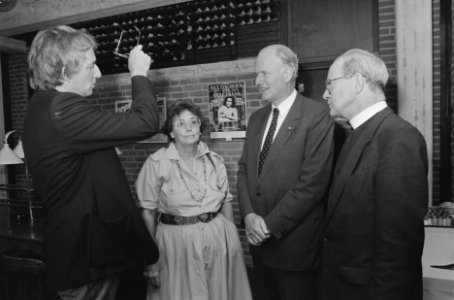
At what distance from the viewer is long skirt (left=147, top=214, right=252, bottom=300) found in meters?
2.10

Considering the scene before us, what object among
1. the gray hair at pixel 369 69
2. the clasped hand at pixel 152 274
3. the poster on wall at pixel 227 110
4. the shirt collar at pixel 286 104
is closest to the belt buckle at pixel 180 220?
the clasped hand at pixel 152 274

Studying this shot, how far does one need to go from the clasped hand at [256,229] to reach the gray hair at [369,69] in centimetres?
86

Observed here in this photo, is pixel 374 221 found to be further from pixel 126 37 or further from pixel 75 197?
pixel 126 37

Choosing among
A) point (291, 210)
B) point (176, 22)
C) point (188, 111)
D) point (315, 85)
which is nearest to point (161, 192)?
point (188, 111)

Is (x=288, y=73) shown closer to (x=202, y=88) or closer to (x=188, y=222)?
(x=188, y=222)

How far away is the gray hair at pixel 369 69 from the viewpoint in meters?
1.45

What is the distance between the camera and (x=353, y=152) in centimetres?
138

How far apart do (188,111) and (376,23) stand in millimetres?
2395

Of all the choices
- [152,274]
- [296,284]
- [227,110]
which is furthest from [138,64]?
[227,110]

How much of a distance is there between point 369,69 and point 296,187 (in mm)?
686

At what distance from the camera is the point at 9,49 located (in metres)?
5.14

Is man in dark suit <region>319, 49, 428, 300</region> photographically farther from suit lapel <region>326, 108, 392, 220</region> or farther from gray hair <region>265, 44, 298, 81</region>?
gray hair <region>265, 44, 298, 81</region>

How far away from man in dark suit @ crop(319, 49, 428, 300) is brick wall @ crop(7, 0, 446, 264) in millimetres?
2226

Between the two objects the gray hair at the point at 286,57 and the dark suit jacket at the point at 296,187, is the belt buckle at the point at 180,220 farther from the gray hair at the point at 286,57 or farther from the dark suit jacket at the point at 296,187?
the gray hair at the point at 286,57
